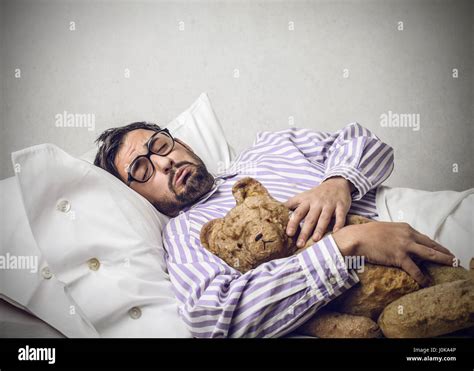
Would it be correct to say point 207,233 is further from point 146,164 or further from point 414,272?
point 414,272

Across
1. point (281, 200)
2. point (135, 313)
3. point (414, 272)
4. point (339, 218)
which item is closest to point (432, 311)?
point (414, 272)

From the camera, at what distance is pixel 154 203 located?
4.49 feet

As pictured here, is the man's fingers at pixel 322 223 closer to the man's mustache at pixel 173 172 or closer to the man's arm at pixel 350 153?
the man's arm at pixel 350 153

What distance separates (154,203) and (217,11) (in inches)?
19.4

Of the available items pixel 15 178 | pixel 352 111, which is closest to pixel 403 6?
pixel 352 111

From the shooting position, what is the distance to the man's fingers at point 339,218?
3.82 ft

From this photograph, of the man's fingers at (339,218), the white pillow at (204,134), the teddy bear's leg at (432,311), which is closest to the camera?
the teddy bear's leg at (432,311)

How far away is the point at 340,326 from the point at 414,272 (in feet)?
0.58

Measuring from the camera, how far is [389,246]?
112 cm

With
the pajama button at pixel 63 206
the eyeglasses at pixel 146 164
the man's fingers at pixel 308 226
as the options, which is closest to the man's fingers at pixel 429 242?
the man's fingers at pixel 308 226

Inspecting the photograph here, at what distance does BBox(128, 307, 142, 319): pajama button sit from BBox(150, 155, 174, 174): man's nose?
34cm
